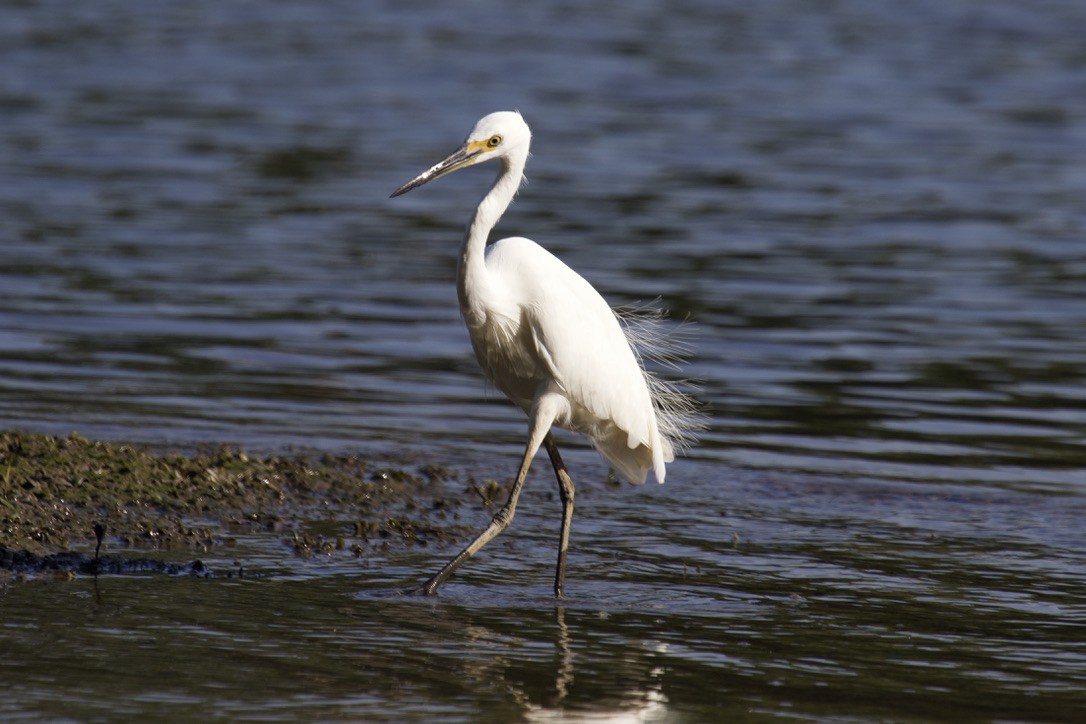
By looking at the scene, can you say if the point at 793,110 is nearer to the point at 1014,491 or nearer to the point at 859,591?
the point at 1014,491

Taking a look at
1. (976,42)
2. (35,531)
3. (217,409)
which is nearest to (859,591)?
(35,531)

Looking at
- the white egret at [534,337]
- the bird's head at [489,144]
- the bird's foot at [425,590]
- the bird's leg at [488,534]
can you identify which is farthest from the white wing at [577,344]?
the bird's foot at [425,590]

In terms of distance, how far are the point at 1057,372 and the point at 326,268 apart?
6408 mm

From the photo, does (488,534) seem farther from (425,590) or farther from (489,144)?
(489,144)

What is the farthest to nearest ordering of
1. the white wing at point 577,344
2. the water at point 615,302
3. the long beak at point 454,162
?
1. the white wing at point 577,344
2. the long beak at point 454,162
3. the water at point 615,302

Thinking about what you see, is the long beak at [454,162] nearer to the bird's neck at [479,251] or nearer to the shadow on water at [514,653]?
the bird's neck at [479,251]

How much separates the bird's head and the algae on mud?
1.79m

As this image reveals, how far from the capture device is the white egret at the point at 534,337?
6.80m

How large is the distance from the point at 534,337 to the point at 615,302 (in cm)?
647

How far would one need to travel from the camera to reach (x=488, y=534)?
23.3 ft

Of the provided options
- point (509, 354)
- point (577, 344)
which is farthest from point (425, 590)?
point (577, 344)

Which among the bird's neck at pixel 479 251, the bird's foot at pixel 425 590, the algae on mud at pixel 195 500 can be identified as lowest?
the bird's foot at pixel 425 590

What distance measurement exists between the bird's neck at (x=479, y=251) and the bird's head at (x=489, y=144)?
0.06 meters

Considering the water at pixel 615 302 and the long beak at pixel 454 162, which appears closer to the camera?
the water at pixel 615 302
